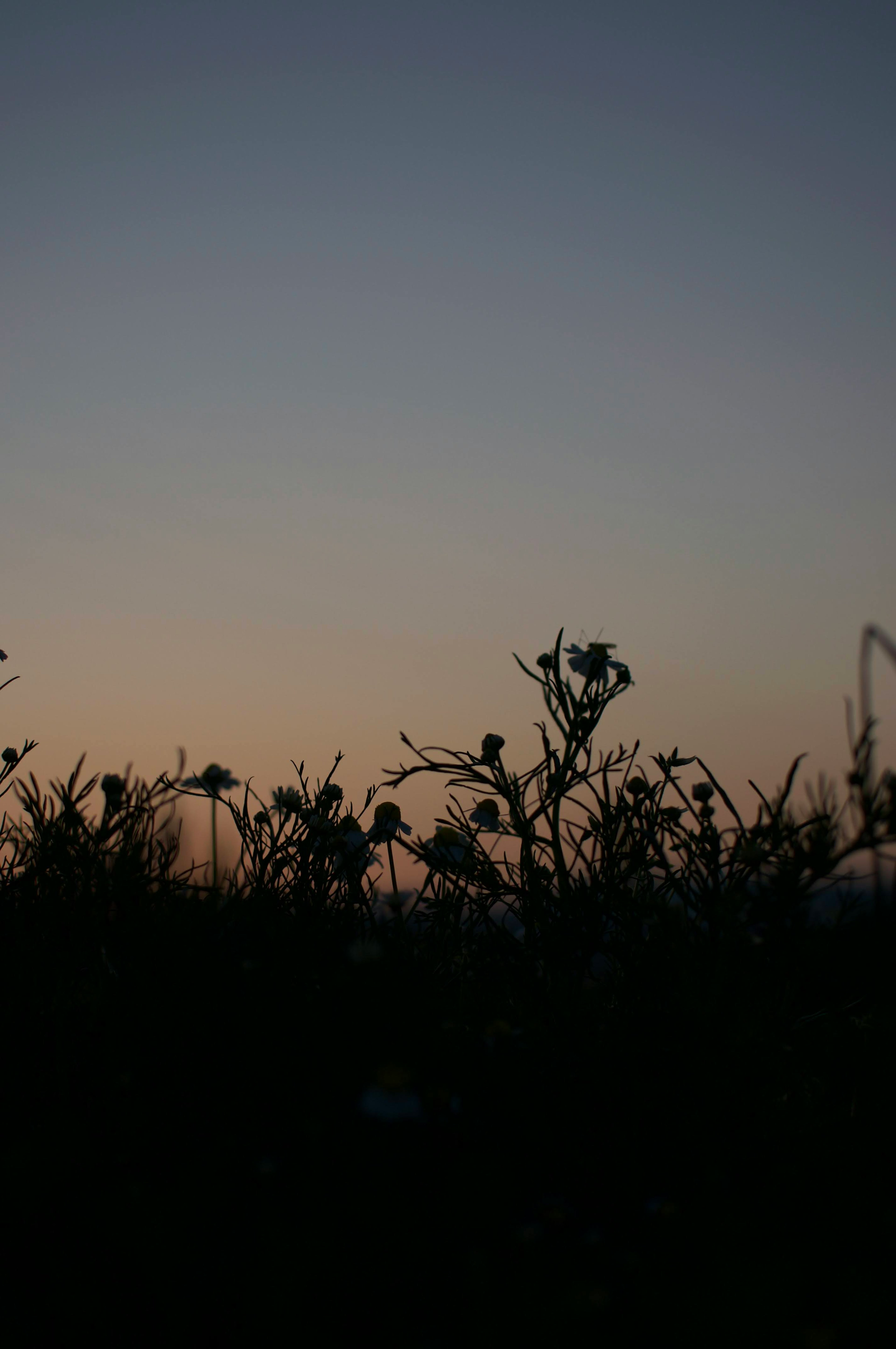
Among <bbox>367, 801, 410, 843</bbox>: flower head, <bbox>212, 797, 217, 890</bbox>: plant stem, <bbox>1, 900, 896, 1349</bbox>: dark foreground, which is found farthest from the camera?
<bbox>367, 801, 410, 843</bbox>: flower head

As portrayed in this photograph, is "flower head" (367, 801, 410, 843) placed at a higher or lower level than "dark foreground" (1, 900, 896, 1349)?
higher

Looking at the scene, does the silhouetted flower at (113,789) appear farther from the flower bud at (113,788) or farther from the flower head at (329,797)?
the flower head at (329,797)

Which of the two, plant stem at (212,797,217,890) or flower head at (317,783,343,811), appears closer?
plant stem at (212,797,217,890)

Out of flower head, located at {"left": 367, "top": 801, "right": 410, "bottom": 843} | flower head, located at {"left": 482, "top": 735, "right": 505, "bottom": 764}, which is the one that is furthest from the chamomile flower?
flower head, located at {"left": 482, "top": 735, "right": 505, "bottom": 764}

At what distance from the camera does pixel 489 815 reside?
9.59 ft

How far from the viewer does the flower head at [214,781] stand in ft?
9.78

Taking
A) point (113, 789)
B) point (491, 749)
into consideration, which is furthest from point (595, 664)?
point (113, 789)

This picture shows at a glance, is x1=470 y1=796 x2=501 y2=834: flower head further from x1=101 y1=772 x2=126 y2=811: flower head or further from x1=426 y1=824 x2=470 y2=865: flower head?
x1=101 y1=772 x2=126 y2=811: flower head

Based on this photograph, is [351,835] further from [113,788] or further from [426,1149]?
[426,1149]

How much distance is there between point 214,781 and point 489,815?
3.53 feet

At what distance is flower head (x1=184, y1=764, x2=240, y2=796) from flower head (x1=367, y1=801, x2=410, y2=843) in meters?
0.56

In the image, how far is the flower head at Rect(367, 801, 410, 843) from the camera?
2.88 m

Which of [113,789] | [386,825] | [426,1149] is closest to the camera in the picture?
[426,1149]

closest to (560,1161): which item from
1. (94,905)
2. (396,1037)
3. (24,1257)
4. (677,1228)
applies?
(677,1228)
